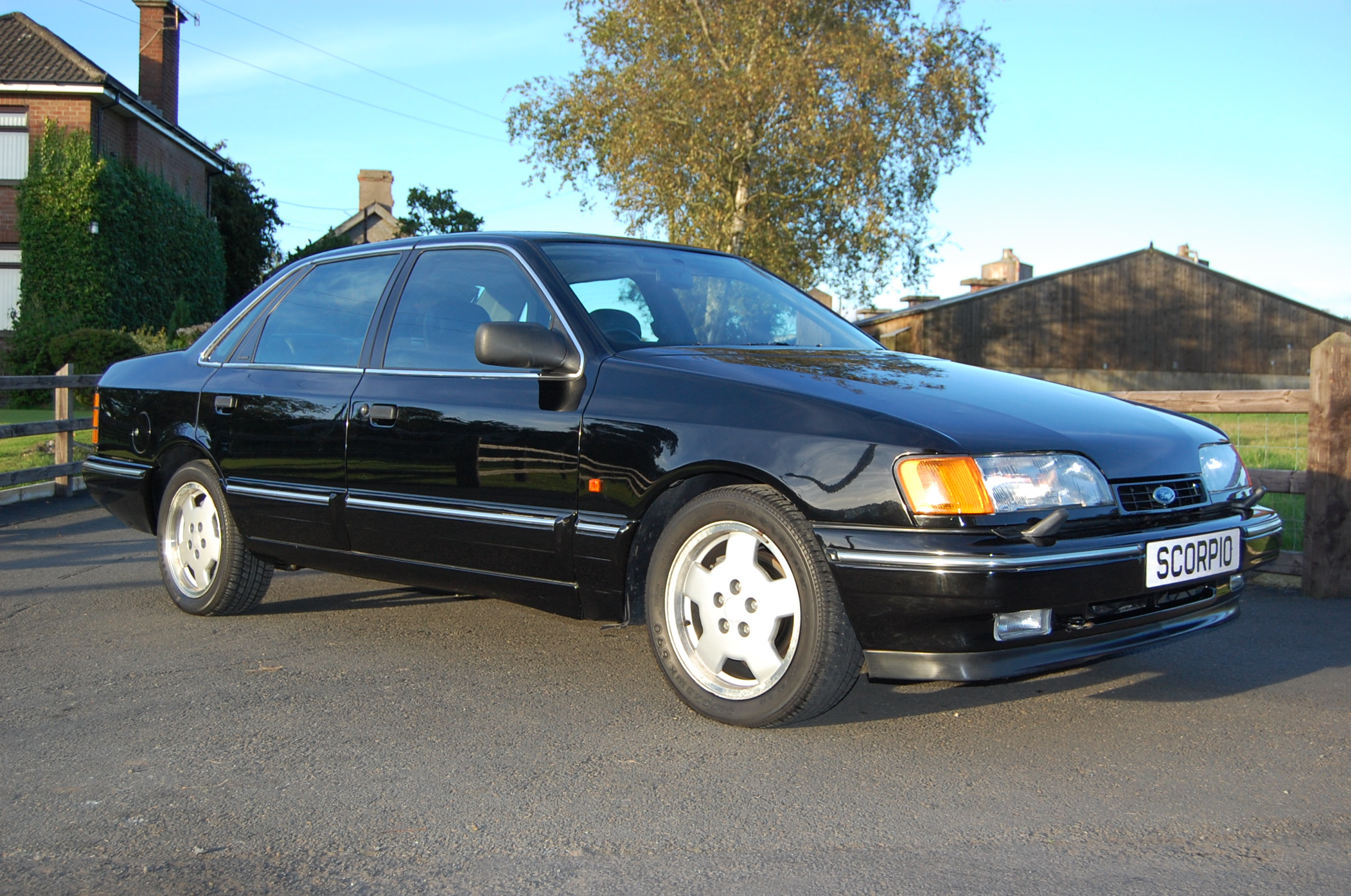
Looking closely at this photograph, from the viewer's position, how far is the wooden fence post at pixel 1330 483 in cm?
612

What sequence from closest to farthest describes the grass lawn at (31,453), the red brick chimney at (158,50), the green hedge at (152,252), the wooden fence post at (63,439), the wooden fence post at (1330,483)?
1. the wooden fence post at (1330,483)
2. the wooden fence post at (63,439)
3. the grass lawn at (31,453)
4. the green hedge at (152,252)
5. the red brick chimney at (158,50)

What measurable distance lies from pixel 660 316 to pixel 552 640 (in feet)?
4.97

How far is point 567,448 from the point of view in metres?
4.12

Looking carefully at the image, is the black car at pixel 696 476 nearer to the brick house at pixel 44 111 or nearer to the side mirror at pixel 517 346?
the side mirror at pixel 517 346

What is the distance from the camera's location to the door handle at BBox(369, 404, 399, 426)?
4.69m

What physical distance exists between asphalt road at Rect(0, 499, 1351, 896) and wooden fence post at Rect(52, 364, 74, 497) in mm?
6133

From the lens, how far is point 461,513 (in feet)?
14.5

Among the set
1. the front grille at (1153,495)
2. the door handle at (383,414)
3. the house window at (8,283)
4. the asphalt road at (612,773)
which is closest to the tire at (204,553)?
the asphalt road at (612,773)

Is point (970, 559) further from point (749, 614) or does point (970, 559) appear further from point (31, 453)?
point (31, 453)

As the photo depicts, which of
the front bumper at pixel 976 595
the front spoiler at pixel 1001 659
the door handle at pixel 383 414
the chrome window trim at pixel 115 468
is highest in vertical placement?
the door handle at pixel 383 414

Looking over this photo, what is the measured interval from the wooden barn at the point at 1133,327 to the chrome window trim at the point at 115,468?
131 feet

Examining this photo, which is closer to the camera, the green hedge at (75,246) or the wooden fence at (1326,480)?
the wooden fence at (1326,480)

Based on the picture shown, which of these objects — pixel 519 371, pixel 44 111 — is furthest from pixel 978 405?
pixel 44 111

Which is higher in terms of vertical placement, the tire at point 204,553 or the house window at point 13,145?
the house window at point 13,145
